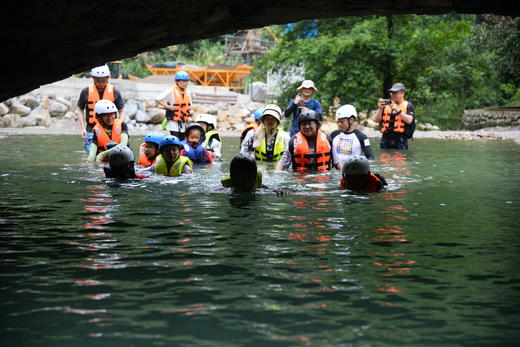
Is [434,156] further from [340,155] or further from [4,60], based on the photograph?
[4,60]

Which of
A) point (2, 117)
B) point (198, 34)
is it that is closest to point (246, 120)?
point (2, 117)

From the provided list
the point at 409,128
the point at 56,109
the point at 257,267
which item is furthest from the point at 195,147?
the point at 56,109

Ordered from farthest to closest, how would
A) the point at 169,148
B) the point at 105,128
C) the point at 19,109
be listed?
the point at 19,109 → the point at 105,128 → the point at 169,148

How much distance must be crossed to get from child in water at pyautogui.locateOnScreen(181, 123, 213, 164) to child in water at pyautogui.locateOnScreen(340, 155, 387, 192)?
14.3ft

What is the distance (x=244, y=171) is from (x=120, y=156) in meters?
2.21

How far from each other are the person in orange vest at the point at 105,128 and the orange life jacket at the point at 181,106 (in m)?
2.36

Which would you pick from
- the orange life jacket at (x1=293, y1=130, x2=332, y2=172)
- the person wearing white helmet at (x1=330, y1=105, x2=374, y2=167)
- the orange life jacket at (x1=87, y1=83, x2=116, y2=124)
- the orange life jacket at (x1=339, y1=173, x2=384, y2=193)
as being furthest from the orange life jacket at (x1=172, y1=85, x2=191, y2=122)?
the orange life jacket at (x1=339, y1=173, x2=384, y2=193)

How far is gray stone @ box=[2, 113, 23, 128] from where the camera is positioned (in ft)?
94.2

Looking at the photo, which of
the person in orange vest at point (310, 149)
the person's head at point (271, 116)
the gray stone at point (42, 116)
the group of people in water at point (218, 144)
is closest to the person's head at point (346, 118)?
the group of people in water at point (218, 144)

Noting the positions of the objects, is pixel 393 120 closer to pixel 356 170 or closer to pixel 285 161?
pixel 285 161

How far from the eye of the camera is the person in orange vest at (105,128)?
1321 cm

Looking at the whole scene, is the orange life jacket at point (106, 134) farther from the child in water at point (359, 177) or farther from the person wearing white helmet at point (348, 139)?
the child in water at point (359, 177)

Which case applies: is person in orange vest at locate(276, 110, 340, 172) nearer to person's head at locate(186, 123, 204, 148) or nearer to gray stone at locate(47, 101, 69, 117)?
person's head at locate(186, 123, 204, 148)

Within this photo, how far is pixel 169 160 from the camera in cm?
1172
